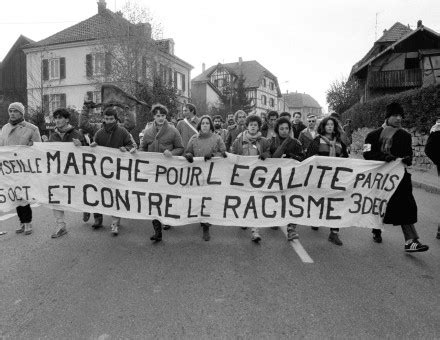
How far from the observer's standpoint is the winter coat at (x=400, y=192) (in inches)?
193

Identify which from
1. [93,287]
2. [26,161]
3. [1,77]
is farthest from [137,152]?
[1,77]

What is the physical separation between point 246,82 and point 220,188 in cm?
6709

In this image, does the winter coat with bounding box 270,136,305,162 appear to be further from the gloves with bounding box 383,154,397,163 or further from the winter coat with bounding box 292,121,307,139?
the winter coat with bounding box 292,121,307,139

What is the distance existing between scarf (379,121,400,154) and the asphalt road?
1.33 meters

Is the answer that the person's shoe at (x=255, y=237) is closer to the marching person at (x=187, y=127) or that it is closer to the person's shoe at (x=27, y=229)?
the marching person at (x=187, y=127)

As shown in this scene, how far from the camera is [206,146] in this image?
5.62m

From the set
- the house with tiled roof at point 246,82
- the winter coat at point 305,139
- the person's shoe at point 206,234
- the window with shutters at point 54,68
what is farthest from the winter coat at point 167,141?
the house with tiled roof at point 246,82

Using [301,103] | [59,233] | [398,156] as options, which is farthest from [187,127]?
[301,103]

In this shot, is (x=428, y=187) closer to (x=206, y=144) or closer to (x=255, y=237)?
(x=255, y=237)

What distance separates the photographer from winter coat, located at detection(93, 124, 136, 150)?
566 centimetres

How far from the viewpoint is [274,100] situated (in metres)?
77.6

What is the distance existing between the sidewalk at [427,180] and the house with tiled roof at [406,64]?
20436 mm

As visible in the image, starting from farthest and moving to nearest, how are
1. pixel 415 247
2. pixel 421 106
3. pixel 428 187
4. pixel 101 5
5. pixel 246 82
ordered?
pixel 246 82 < pixel 101 5 < pixel 421 106 < pixel 428 187 < pixel 415 247

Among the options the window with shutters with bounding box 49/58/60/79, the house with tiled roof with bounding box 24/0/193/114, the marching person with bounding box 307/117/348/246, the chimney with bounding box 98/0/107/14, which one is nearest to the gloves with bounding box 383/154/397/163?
the marching person with bounding box 307/117/348/246
